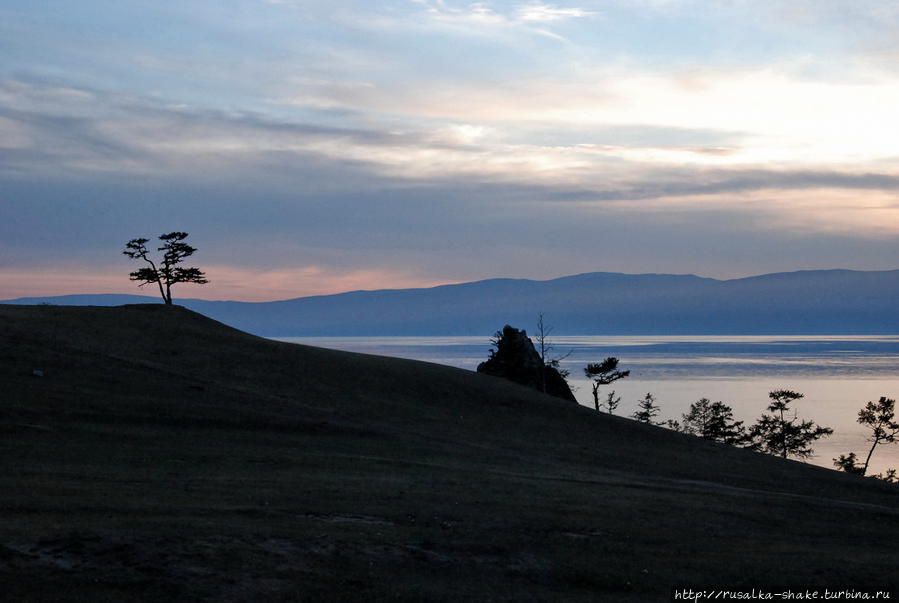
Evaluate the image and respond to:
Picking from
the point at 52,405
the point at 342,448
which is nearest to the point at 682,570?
the point at 342,448

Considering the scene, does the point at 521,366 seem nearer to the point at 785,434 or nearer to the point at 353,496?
the point at 785,434

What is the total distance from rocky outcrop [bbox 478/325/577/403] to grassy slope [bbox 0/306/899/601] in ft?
97.0

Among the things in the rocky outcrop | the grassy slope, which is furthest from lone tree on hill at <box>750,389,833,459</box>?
the grassy slope

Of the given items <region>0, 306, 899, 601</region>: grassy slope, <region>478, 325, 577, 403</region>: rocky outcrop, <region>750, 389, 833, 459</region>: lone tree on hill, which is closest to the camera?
<region>0, 306, 899, 601</region>: grassy slope

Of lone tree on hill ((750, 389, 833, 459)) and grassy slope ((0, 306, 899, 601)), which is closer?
grassy slope ((0, 306, 899, 601))

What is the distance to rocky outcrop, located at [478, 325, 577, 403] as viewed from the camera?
81438 mm

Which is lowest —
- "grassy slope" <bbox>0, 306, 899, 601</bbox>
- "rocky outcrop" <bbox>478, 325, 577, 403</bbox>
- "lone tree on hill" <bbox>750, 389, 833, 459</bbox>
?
"lone tree on hill" <bbox>750, 389, 833, 459</bbox>

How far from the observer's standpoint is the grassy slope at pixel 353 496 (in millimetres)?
14898

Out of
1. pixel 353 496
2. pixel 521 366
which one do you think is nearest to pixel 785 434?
pixel 521 366

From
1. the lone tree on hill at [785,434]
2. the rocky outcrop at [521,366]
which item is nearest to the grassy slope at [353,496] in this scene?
the rocky outcrop at [521,366]

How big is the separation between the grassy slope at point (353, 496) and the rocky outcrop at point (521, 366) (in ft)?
97.0

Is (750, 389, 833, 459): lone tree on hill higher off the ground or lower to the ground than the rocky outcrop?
lower

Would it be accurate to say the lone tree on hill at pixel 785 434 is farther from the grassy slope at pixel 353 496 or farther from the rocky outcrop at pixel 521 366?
the grassy slope at pixel 353 496

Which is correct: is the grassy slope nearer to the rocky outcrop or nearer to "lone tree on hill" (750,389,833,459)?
the rocky outcrop
